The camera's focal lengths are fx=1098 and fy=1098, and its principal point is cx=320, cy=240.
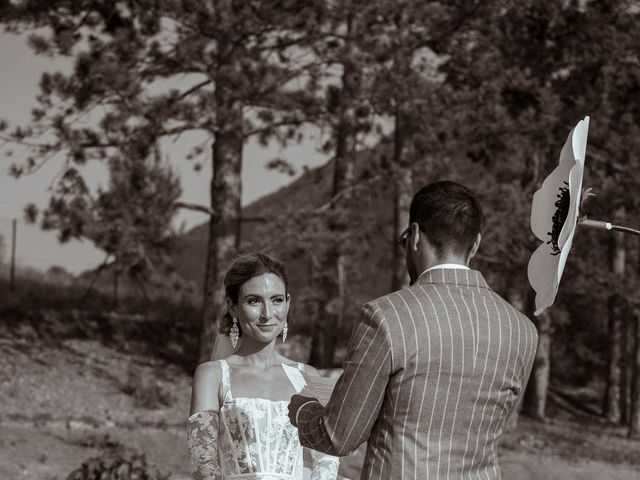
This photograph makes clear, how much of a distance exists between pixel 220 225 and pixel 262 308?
11471mm

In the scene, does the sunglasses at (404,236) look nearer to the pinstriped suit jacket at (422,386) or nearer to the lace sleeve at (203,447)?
the pinstriped suit jacket at (422,386)

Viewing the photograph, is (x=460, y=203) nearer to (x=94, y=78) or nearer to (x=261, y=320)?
(x=261, y=320)

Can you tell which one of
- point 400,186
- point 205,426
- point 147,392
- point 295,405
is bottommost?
point 147,392

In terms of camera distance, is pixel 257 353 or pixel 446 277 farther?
pixel 257 353

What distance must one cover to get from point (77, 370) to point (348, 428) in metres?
14.0

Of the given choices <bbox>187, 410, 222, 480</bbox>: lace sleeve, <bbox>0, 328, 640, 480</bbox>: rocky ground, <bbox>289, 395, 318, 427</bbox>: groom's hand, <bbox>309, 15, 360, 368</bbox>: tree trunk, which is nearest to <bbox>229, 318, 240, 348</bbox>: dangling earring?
<bbox>187, 410, 222, 480</bbox>: lace sleeve

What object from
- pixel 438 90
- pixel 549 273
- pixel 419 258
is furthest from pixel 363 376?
pixel 438 90

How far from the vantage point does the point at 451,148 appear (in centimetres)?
1588

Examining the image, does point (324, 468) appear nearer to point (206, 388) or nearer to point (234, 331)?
point (206, 388)

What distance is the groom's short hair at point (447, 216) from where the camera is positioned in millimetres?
2648

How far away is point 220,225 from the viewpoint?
1573 centimetres

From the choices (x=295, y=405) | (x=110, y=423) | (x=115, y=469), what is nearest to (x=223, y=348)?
(x=295, y=405)

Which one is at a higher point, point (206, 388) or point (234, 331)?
point (234, 331)

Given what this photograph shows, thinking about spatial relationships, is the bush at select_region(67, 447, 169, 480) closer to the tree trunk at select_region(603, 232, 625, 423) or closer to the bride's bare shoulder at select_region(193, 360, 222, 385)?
the bride's bare shoulder at select_region(193, 360, 222, 385)
